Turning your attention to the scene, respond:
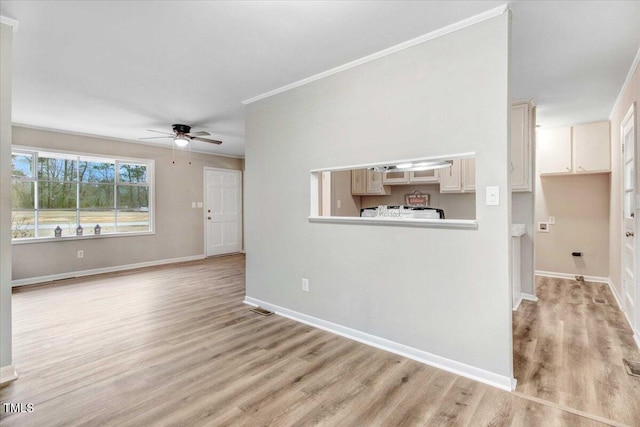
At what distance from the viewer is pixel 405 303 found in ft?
8.19

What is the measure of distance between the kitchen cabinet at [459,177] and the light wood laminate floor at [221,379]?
2.60 metres

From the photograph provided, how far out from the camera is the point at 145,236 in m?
6.14

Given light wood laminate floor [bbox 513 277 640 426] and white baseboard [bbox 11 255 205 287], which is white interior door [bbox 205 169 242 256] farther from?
light wood laminate floor [bbox 513 277 640 426]

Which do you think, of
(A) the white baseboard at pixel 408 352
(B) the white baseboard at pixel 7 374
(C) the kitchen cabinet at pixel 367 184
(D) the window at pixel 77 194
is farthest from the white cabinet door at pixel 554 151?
(D) the window at pixel 77 194

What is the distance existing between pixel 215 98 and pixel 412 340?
3202 millimetres

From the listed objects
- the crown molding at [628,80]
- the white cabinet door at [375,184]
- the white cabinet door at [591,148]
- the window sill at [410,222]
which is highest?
the crown molding at [628,80]

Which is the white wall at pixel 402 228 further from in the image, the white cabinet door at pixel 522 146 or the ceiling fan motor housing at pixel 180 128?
the white cabinet door at pixel 522 146

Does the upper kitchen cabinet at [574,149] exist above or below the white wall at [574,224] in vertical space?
above

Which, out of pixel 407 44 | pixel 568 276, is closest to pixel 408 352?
pixel 407 44

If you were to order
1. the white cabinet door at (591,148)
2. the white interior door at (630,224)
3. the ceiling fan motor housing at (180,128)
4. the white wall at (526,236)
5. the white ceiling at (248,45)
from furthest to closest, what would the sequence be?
the ceiling fan motor housing at (180,128), the white cabinet door at (591,148), the white wall at (526,236), the white interior door at (630,224), the white ceiling at (248,45)

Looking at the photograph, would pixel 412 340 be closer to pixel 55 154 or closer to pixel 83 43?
pixel 83 43

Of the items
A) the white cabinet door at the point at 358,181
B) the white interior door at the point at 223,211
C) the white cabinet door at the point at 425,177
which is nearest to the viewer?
the white cabinet door at the point at 425,177

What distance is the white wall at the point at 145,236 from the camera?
489cm

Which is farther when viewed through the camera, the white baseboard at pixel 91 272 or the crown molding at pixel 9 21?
the white baseboard at pixel 91 272
